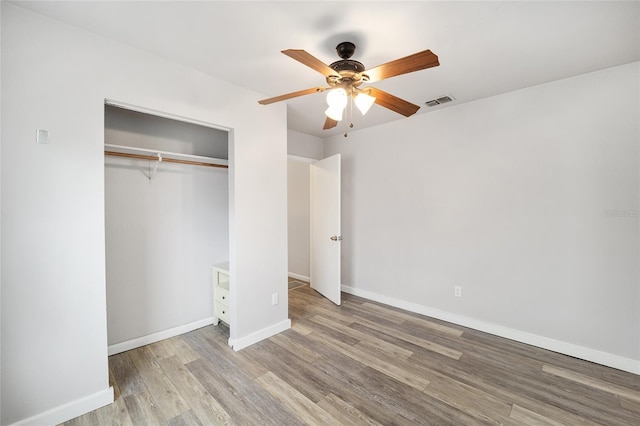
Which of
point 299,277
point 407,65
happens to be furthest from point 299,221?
point 407,65

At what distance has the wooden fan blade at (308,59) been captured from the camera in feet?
4.45

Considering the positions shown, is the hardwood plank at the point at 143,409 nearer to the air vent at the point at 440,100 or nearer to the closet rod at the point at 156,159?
the closet rod at the point at 156,159

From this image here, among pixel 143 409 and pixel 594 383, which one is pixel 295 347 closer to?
pixel 143 409

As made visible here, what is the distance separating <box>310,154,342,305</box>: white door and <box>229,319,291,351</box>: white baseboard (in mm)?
1001

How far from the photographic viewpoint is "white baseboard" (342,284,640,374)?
7.54 feet

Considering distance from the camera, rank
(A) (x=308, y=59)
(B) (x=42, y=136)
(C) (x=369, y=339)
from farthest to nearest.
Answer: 1. (C) (x=369, y=339)
2. (B) (x=42, y=136)
3. (A) (x=308, y=59)

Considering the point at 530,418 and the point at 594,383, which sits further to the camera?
the point at 594,383

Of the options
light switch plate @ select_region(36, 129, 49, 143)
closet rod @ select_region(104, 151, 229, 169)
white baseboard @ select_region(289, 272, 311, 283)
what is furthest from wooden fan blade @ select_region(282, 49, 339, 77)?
white baseboard @ select_region(289, 272, 311, 283)

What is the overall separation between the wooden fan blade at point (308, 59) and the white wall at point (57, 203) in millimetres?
1335

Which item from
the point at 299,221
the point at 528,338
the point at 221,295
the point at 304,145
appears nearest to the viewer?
the point at 528,338

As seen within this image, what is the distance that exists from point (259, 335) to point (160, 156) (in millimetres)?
2008

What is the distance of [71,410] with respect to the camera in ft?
5.75

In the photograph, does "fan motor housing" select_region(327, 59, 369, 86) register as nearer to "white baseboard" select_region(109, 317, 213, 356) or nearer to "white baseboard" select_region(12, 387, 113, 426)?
"white baseboard" select_region(12, 387, 113, 426)

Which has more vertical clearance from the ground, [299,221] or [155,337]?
[299,221]
